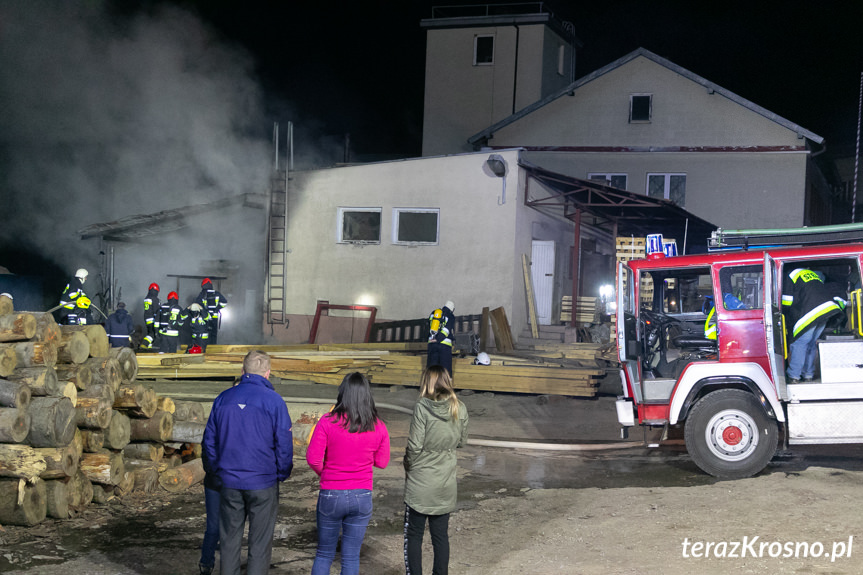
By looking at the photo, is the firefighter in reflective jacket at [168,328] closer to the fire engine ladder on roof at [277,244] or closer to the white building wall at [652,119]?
the fire engine ladder on roof at [277,244]

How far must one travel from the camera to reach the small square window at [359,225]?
18688 millimetres

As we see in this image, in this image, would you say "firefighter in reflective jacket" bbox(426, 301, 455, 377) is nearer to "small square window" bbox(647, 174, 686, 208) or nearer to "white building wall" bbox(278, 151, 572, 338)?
"white building wall" bbox(278, 151, 572, 338)

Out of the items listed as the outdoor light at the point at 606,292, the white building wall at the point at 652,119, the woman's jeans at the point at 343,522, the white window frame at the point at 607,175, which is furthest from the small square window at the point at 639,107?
the woman's jeans at the point at 343,522

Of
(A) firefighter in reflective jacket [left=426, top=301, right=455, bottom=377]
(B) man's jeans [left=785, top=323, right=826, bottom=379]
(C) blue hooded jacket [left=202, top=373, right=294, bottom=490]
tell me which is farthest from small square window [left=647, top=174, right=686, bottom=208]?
(C) blue hooded jacket [left=202, top=373, right=294, bottom=490]

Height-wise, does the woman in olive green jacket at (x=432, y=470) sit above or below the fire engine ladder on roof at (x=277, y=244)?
below

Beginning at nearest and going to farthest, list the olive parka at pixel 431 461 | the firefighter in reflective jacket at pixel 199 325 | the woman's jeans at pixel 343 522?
the woman's jeans at pixel 343 522
the olive parka at pixel 431 461
the firefighter in reflective jacket at pixel 199 325

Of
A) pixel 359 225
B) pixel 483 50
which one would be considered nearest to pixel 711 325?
pixel 359 225

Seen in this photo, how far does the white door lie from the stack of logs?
1251 cm

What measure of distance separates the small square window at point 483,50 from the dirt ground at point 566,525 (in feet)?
81.9

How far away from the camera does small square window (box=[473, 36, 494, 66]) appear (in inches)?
1232

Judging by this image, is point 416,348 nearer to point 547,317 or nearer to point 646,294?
point 547,317

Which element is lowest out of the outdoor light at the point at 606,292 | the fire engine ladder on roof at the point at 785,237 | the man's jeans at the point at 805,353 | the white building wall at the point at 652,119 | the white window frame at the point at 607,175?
the man's jeans at the point at 805,353

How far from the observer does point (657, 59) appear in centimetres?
2502

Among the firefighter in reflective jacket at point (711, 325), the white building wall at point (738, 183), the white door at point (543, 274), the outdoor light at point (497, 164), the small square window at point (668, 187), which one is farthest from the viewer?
the small square window at point (668, 187)
